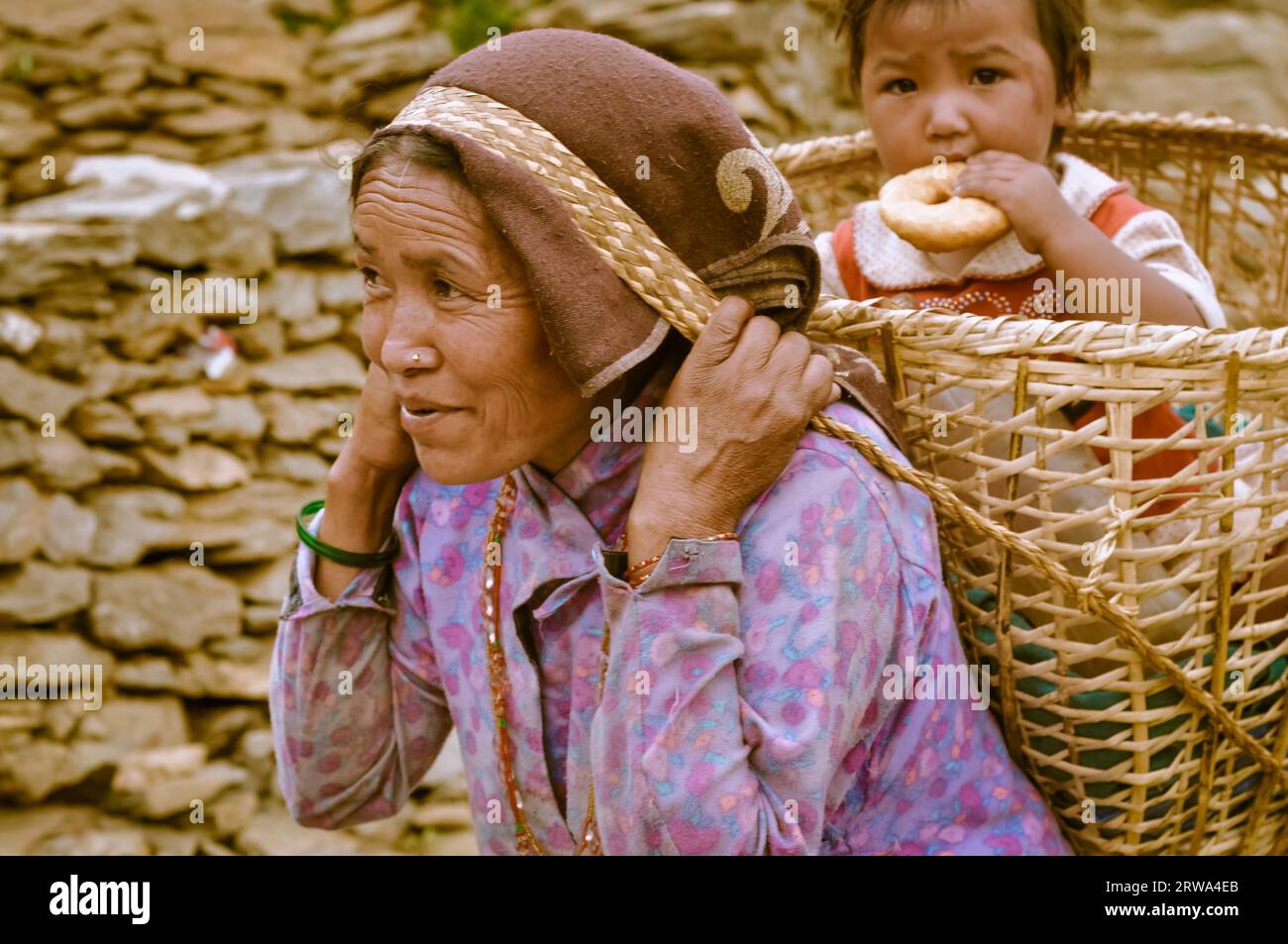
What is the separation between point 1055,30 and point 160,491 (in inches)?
139

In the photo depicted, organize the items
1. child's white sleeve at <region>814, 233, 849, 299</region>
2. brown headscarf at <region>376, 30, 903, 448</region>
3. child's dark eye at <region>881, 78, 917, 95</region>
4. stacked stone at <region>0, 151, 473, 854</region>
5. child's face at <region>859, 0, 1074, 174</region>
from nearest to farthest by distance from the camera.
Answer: brown headscarf at <region>376, 30, 903, 448</region>, child's face at <region>859, 0, 1074, 174</region>, child's dark eye at <region>881, 78, 917, 95</region>, child's white sleeve at <region>814, 233, 849, 299</region>, stacked stone at <region>0, 151, 473, 854</region>

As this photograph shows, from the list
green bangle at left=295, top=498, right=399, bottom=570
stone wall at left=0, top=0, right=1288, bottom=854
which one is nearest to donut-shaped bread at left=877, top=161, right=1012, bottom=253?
green bangle at left=295, top=498, right=399, bottom=570

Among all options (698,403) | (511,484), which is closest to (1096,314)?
(698,403)

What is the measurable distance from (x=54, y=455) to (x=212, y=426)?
550 mm

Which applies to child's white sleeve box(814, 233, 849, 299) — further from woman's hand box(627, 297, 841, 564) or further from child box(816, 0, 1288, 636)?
woman's hand box(627, 297, 841, 564)

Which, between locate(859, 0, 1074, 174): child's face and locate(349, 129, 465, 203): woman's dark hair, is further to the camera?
locate(859, 0, 1074, 174): child's face

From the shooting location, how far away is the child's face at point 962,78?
2502 millimetres

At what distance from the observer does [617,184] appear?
5.61 ft

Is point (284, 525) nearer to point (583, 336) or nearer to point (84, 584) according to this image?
point (84, 584)

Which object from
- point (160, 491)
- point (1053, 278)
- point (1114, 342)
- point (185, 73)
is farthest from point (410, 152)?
point (185, 73)

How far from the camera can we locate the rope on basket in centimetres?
166

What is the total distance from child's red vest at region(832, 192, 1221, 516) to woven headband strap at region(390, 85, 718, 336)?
2.35 feet

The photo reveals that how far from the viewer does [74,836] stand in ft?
14.2

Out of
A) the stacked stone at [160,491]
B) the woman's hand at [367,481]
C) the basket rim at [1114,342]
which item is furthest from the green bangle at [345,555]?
A: the stacked stone at [160,491]
